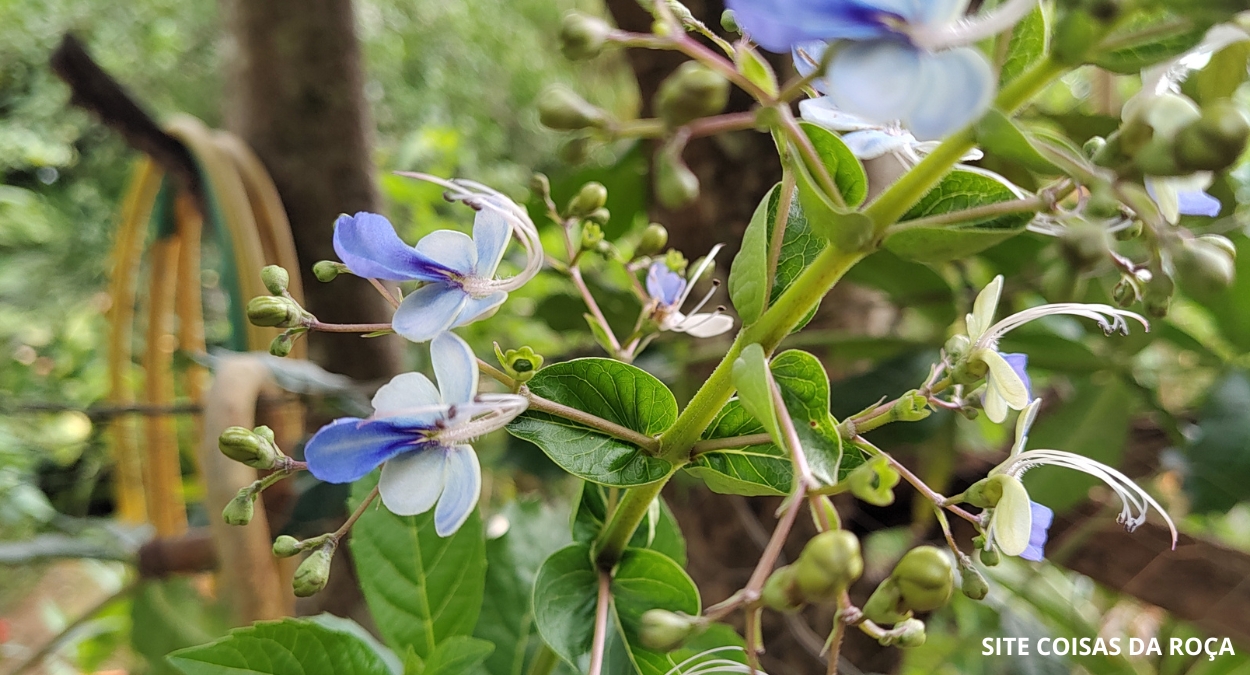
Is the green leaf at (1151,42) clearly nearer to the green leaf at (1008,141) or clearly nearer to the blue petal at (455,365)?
the green leaf at (1008,141)

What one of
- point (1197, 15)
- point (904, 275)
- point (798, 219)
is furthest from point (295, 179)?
point (1197, 15)

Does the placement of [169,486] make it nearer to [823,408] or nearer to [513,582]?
[513,582]

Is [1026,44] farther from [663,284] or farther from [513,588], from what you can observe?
[513,588]

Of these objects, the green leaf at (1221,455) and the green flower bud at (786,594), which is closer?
the green flower bud at (786,594)

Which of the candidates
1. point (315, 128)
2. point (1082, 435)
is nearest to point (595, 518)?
point (1082, 435)

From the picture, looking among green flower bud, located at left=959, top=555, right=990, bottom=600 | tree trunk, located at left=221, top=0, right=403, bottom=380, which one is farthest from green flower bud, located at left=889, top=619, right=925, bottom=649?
tree trunk, located at left=221, top=0, right=403, bottom=380

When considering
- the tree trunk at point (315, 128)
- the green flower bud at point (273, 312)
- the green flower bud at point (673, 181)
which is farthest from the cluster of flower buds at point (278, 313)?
the tree trunk at point (315, 128)

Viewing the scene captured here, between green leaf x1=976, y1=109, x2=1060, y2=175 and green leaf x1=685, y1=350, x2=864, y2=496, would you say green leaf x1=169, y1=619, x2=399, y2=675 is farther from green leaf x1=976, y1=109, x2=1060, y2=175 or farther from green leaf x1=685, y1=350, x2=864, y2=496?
green leaf x1=976, y1=109, x2=1060, y2=175
